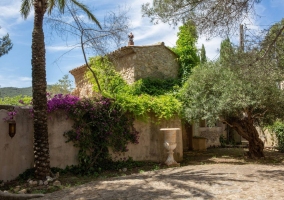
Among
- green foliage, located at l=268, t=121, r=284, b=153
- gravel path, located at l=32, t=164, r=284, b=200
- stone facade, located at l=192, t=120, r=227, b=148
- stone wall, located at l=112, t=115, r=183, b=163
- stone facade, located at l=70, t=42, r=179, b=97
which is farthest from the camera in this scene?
stone facade, located at l=192, t=120, r=227, b=148

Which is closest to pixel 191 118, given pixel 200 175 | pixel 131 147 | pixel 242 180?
pixel 131 147

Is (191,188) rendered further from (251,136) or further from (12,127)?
(251,136)

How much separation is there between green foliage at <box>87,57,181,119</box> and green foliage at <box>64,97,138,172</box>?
0.47 metres

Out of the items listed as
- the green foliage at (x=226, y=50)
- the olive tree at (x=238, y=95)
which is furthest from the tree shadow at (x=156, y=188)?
the green foliage at (x=226, y=50)

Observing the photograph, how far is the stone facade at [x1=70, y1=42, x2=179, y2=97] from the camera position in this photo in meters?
14.8

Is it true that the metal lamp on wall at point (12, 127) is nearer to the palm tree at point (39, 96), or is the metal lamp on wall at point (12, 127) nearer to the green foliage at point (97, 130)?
the palm tree at point (39, 96)

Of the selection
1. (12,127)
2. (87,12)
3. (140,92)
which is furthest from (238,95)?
(12,127)

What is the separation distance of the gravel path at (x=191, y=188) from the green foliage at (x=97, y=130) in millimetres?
3313

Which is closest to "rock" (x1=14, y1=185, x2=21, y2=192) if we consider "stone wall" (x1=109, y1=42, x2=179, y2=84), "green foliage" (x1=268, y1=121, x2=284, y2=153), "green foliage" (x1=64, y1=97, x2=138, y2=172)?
"green foliage" (x1=64, y1=97, x2=138, y2=172)

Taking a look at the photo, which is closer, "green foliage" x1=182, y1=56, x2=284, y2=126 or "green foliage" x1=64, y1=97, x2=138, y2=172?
"green foliage" x1=182, y1=56, x2=284, y2=126

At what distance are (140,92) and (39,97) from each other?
6326 mm

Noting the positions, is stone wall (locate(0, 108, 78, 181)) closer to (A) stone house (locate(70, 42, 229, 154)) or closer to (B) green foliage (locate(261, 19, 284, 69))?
(A) stone house (locate(70, 42, 229, 154))

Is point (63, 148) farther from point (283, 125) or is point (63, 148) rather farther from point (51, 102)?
point (283, 125)

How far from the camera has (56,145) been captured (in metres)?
9.85
